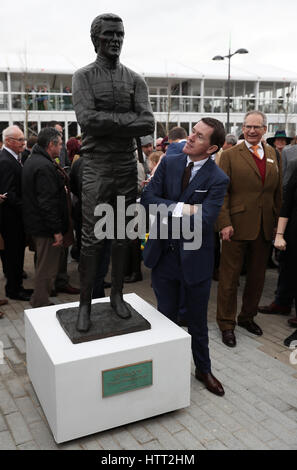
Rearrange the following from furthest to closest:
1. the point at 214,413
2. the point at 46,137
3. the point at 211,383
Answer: the point at 46,137, the point at 211,383, the point at 214,413

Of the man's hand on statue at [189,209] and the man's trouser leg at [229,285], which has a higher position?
the man's hand on statue at [189,209]

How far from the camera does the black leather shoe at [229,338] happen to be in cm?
409

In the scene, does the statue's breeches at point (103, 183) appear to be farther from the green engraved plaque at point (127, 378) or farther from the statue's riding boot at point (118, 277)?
the green engraved plaque at point (127, 378)

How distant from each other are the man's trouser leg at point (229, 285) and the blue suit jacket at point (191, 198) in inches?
45.2

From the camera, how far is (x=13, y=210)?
5.09 metres

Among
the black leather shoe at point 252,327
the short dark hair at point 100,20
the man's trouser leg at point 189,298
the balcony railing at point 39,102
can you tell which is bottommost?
the black leather shoe at point 252,327

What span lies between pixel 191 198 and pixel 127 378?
52.0 inches

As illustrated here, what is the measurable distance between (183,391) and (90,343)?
2.51 ft

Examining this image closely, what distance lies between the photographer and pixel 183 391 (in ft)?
9.86

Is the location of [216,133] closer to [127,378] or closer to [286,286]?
[127,378]

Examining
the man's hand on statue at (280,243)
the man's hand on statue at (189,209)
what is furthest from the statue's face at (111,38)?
the man's hand on statue at (280,243)

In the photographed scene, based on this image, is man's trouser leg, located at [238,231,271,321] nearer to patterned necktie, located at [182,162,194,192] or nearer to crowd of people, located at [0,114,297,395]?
crowd of people, located at [0,114,297,395]

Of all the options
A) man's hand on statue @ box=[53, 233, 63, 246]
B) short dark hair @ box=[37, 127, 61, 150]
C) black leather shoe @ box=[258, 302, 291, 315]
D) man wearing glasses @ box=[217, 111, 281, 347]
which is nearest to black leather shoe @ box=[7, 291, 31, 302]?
man's hand on statue @ box=[53, 233, 63, 246]

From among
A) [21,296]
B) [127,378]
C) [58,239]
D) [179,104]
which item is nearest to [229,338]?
[127,378]
